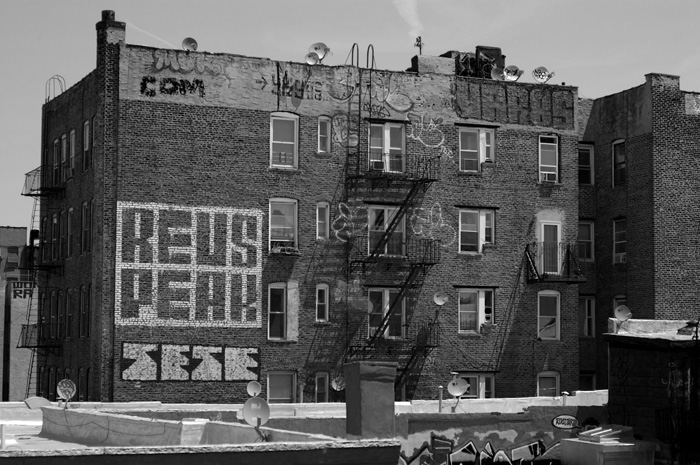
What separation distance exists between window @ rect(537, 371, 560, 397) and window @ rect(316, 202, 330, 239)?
11.6 meters

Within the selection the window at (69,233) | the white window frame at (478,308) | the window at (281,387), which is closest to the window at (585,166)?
the white window frame at (478,308)

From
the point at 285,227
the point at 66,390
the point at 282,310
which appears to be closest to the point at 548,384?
the point at 282,310

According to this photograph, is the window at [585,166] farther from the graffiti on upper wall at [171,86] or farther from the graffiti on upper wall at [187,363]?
the graffiti on upper wall at [171,86]

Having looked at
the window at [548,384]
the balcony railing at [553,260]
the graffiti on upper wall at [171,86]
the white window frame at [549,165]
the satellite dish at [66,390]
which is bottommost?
the window at [548,384]

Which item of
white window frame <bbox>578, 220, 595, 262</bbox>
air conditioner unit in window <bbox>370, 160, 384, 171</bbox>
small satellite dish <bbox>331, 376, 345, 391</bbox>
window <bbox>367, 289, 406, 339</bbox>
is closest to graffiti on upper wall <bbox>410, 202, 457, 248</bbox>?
air conditioner unit in window <bbox>370, 160, 384, 171</bbox>

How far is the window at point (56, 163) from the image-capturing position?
54.4 m

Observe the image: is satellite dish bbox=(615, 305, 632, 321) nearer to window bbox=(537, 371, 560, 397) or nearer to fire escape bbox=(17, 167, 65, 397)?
window bbox=(537, 371, 560, 397)

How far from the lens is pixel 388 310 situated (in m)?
50.5

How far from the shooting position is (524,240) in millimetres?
53000

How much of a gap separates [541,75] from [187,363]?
66.8ft

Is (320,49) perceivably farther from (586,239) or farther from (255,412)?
(255,412)

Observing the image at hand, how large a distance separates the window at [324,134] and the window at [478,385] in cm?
1113

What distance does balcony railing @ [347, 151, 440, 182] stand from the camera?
165ft

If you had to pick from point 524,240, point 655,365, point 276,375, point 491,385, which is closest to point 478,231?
point 524,240
